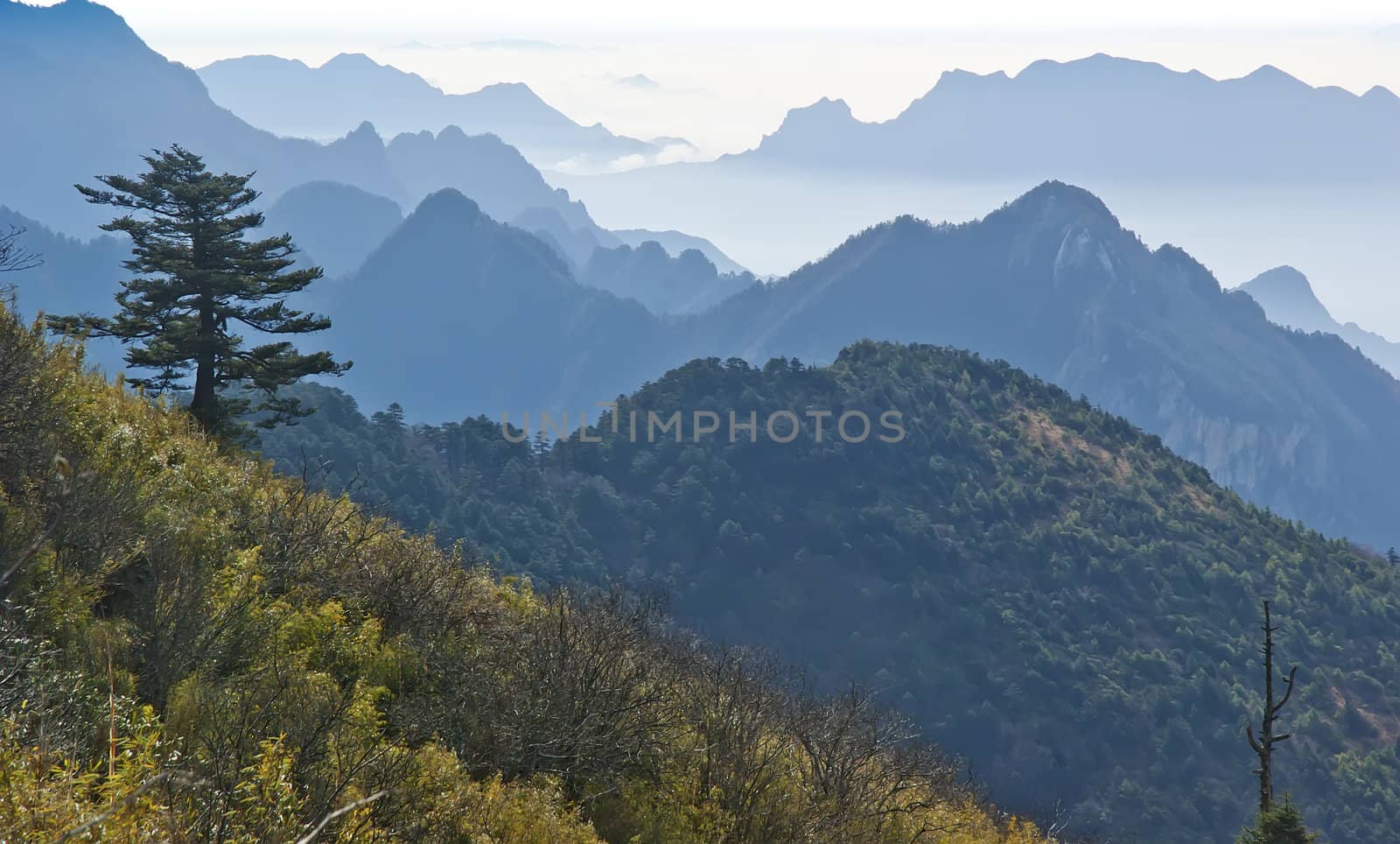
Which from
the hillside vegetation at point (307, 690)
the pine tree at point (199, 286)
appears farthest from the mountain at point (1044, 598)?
the hillside vegetation at point (307, 690)

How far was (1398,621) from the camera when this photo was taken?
166375mm

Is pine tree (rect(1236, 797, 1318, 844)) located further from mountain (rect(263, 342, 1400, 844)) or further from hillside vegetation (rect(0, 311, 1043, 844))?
mountain (rect(263, 342, 1400, 844))

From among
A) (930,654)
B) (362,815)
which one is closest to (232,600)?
(362,815)

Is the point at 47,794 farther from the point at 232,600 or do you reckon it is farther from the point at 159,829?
the point at 232,600

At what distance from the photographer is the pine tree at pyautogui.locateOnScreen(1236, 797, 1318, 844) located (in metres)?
24.1

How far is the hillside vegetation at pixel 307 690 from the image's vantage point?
10.6 meters

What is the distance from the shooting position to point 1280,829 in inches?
955

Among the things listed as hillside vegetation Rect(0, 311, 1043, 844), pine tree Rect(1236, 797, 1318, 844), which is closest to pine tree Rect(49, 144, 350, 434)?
hillside vegetation Rect(0, 311, 1043, 844)

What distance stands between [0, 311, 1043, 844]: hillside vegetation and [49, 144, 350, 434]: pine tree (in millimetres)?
8544

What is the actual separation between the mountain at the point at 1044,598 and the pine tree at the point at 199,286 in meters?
99.2

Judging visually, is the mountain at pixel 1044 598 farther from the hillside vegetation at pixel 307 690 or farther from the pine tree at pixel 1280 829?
the pine tree at pixel 1280 829

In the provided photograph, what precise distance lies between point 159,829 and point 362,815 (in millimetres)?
3331

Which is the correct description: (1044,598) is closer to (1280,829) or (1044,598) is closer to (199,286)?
(1280,829)

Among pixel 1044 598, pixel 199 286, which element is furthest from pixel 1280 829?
pixel 1044 598
